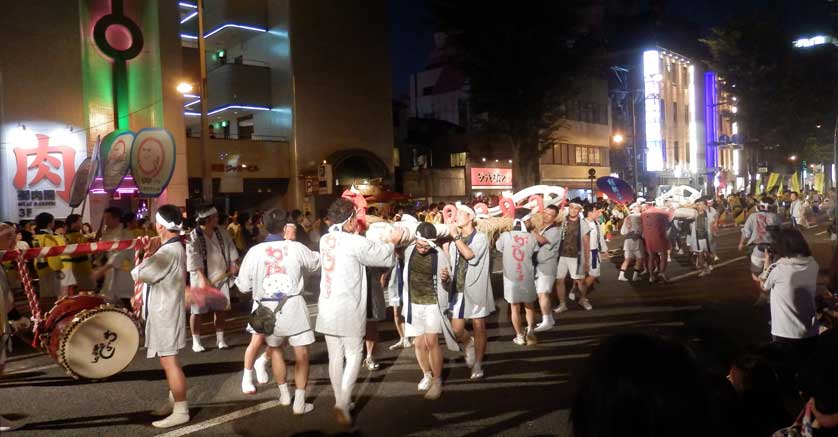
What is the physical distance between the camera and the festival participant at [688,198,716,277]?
14.9 m

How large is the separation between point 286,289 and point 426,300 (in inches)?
53.1

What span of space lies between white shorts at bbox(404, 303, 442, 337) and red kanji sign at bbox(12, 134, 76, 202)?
1750 centimetres

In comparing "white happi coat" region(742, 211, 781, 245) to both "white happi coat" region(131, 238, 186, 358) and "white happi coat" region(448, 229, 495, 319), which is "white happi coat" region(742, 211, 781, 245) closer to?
"white happi coat" region(448, 229, 495, 319)

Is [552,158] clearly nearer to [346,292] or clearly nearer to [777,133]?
[777,133]

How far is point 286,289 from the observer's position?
5.56 metres

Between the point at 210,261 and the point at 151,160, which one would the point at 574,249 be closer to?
the point at 210,261

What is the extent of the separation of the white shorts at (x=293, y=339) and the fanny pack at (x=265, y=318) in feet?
0.52

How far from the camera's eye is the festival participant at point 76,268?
1049 centimetres

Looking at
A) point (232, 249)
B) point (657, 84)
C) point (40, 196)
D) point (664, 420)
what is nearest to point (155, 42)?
point (40, 196)

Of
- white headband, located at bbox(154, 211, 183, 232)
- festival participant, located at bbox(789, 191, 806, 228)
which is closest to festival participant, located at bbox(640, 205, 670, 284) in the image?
festival participant, located at bbox(789, 191, 806, 228)

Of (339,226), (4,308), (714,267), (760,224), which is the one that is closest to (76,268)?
(4,308)

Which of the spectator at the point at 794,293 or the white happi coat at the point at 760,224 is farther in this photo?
the white happi coat at the point at 760,224

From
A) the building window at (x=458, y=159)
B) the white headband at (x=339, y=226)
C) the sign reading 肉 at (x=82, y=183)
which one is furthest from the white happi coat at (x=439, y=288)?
the building window at (x=458, y=159)

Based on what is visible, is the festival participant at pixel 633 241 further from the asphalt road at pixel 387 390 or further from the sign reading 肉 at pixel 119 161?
the sign reading 肉 at pixel 119 161
